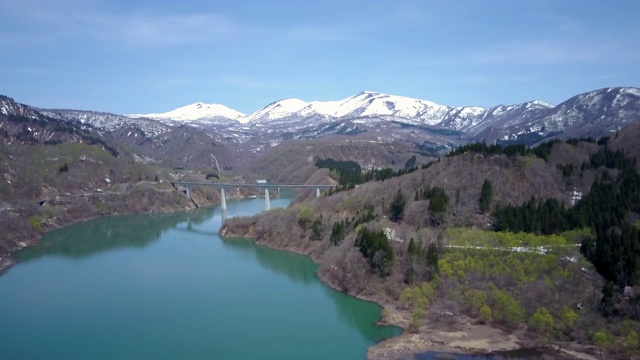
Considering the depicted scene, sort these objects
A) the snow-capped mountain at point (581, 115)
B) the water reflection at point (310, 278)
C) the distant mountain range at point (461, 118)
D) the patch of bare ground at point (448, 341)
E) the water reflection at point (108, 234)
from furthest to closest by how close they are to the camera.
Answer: the distant mountain range at point (461, 118) < the snow-capped mountain at point (581, 115) < the water reflection at point (108, 234) < the water reflection at point (310, 278) < the patch of bare ground at point (448, 341)

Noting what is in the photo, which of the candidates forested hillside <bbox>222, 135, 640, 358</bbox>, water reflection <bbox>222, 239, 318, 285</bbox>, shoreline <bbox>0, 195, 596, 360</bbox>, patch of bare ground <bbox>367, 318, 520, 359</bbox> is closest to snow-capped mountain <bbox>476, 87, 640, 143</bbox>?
forested hillside <bbox>222, 135, 640, 358</bbox>

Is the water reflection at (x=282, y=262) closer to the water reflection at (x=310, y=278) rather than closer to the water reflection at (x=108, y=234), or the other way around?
the water reflection at (x=310, y=278)

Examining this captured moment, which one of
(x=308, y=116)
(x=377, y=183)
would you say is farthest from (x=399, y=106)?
(x=377, y=183)

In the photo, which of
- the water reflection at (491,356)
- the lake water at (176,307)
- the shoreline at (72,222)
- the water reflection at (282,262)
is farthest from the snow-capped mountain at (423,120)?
the water reflection at (491,356)

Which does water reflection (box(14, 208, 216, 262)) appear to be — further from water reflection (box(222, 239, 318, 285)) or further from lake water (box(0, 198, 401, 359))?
water reflection (box(222, 239, 318, 285))

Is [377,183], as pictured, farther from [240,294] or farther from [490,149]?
[240,294]

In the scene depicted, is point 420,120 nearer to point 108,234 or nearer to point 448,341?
point 108,234
